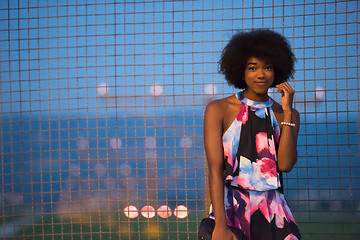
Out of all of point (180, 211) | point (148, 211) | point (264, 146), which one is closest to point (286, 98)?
point (264, 146)

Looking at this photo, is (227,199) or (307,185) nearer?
(227,199)

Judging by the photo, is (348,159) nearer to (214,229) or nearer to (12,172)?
(214,229)

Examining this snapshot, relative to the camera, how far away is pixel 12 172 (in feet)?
13.2

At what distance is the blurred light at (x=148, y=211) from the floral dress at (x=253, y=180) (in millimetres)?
1923

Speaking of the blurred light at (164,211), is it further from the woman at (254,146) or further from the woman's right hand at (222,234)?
the woman's right hand at (222,234)

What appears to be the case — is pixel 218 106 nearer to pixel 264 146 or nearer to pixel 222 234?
pixel 264 146

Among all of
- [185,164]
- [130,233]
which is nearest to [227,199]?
[185,164]

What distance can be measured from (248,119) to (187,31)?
78.3 inches

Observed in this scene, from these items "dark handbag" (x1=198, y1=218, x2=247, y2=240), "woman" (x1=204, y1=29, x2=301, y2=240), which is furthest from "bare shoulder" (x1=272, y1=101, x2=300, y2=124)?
"dark handbag" (x1=198, y1=218, x2=247, y2=240)

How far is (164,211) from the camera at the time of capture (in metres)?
3.79

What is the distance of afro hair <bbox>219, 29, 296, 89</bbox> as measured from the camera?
6.55 feet

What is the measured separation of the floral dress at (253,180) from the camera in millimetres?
1927

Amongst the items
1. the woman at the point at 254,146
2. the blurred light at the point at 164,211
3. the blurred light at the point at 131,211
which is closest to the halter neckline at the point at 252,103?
the woman at the point at 254,146

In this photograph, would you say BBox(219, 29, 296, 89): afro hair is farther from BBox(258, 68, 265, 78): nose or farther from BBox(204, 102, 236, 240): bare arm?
BBox(204, 102, 236, 240): bare arm
